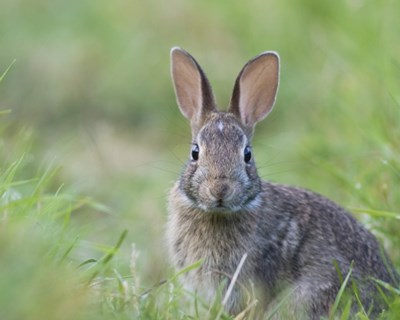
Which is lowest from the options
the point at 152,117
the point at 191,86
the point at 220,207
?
the point at 220,207

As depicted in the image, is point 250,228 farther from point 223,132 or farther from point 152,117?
point 152,117

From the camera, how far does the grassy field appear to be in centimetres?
575

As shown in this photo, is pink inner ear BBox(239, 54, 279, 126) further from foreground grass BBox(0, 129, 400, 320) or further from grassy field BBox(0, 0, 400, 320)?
foreground grass BBox(0, 129, 400, 320)

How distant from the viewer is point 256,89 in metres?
6.41

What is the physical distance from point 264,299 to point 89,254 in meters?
1.51

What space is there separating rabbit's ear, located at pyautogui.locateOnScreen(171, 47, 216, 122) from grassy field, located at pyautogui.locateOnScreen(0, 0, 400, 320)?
1.97 feet

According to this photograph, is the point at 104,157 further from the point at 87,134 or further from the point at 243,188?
the point at 243,188

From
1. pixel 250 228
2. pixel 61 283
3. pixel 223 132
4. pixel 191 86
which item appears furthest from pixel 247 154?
pixel 61 283

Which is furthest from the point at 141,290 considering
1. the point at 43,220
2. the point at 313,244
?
the point at 313,244

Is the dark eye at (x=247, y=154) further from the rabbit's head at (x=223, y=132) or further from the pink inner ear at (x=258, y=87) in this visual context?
the pink inner ear at (x=258, y=87)

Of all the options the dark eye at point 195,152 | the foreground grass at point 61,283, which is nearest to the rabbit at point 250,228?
the dark eye at point 195,152

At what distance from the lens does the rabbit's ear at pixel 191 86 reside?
625cm

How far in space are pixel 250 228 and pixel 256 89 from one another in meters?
0.88

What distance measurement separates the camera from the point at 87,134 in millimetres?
9156
